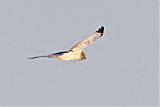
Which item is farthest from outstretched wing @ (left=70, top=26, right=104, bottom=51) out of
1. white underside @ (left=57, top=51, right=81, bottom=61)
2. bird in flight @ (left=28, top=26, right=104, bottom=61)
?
white underside @ (left=57, top=51, right=81, bottom=61)

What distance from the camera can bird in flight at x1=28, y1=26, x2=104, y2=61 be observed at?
1711 centimetres

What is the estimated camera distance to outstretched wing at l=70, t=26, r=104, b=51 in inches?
673

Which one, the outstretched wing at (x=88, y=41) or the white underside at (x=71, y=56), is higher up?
the outstretched wing at (x=88, y=41)

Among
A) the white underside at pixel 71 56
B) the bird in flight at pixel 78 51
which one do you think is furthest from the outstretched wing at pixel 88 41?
the white underside at pixel 71 56

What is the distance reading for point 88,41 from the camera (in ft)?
55.9

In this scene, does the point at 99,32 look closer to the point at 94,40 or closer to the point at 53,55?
the point at 94,40

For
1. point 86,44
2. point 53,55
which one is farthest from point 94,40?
point 53,55

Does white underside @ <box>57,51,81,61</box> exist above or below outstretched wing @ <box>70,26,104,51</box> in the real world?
below

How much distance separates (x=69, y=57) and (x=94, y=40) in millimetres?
1031

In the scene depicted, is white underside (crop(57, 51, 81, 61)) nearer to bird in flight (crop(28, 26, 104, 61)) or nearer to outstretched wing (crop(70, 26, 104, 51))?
bird in flight (crop(28, 26, 104, 61))

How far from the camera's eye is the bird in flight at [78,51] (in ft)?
56.1

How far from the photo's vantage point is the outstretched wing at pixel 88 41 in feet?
56.1

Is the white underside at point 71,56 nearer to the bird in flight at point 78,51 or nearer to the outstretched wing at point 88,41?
the bird in flight at point 78,51

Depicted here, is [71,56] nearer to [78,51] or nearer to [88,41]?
[78,51]
